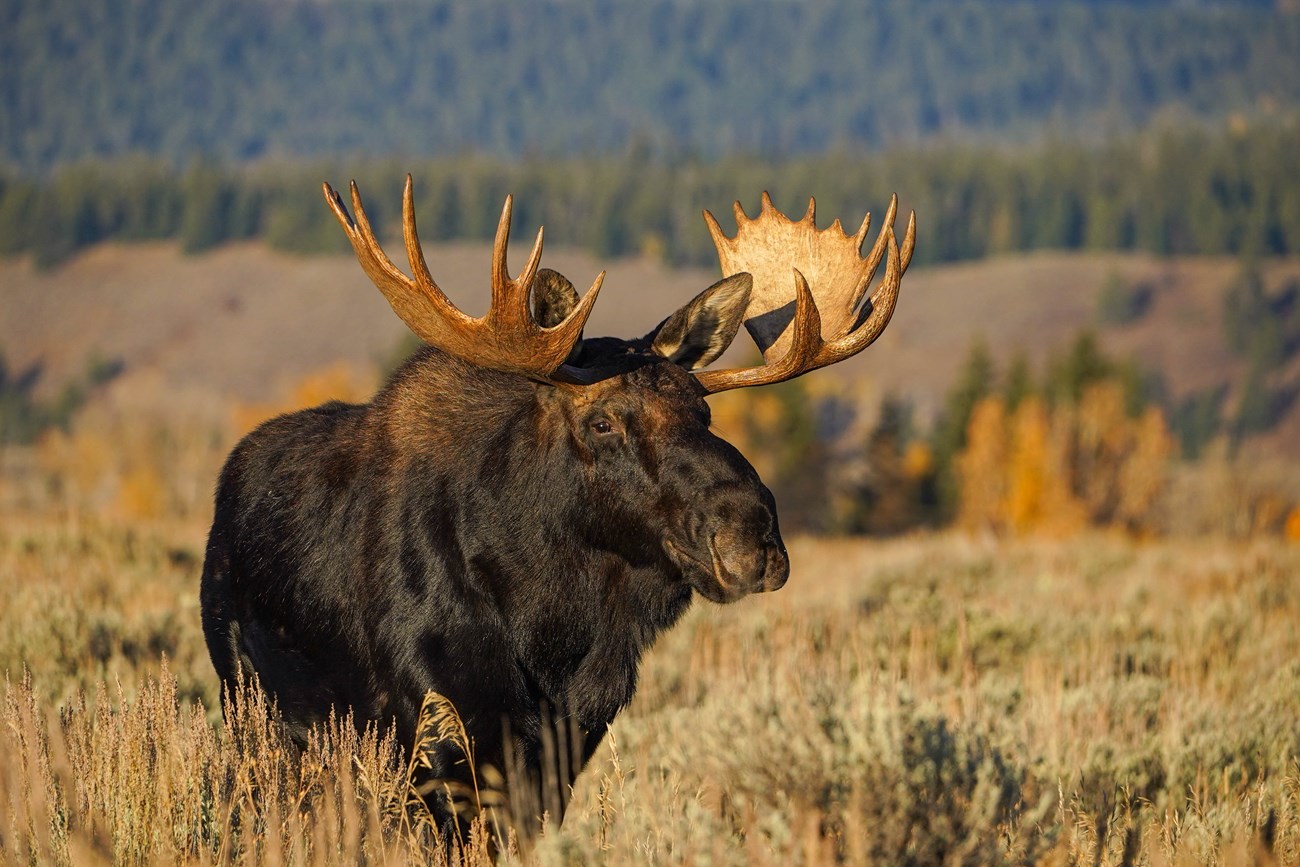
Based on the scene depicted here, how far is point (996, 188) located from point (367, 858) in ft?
627

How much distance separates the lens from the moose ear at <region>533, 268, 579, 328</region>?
5.35m

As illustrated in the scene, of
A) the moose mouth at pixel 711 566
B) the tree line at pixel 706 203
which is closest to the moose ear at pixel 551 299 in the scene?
the moose mouth at pixel 711 566

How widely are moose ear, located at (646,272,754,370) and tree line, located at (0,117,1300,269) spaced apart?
165 m

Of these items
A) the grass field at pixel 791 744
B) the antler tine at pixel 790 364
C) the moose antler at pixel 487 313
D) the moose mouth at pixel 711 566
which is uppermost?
the moose antler at pixel 487 313

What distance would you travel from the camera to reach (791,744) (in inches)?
170

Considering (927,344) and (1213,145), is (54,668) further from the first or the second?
(1213,145)

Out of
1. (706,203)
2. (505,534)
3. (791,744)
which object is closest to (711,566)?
(505,534)

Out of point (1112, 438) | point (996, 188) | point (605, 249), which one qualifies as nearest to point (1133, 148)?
point (996, 188)

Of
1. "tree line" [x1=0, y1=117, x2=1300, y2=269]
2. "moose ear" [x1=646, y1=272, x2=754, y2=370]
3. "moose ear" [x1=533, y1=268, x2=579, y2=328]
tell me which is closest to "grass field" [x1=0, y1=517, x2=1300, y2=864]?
"moose ear" [x1=646, y1=272, x2=754, y2=370]

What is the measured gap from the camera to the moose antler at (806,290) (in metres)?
5.82

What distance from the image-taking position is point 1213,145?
194m

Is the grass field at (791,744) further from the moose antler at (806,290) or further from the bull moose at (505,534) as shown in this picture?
the moose antler at (806,290)

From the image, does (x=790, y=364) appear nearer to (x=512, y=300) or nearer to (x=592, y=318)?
(x=512, y=300)

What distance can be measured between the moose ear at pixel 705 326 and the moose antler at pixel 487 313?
0.53 metres
